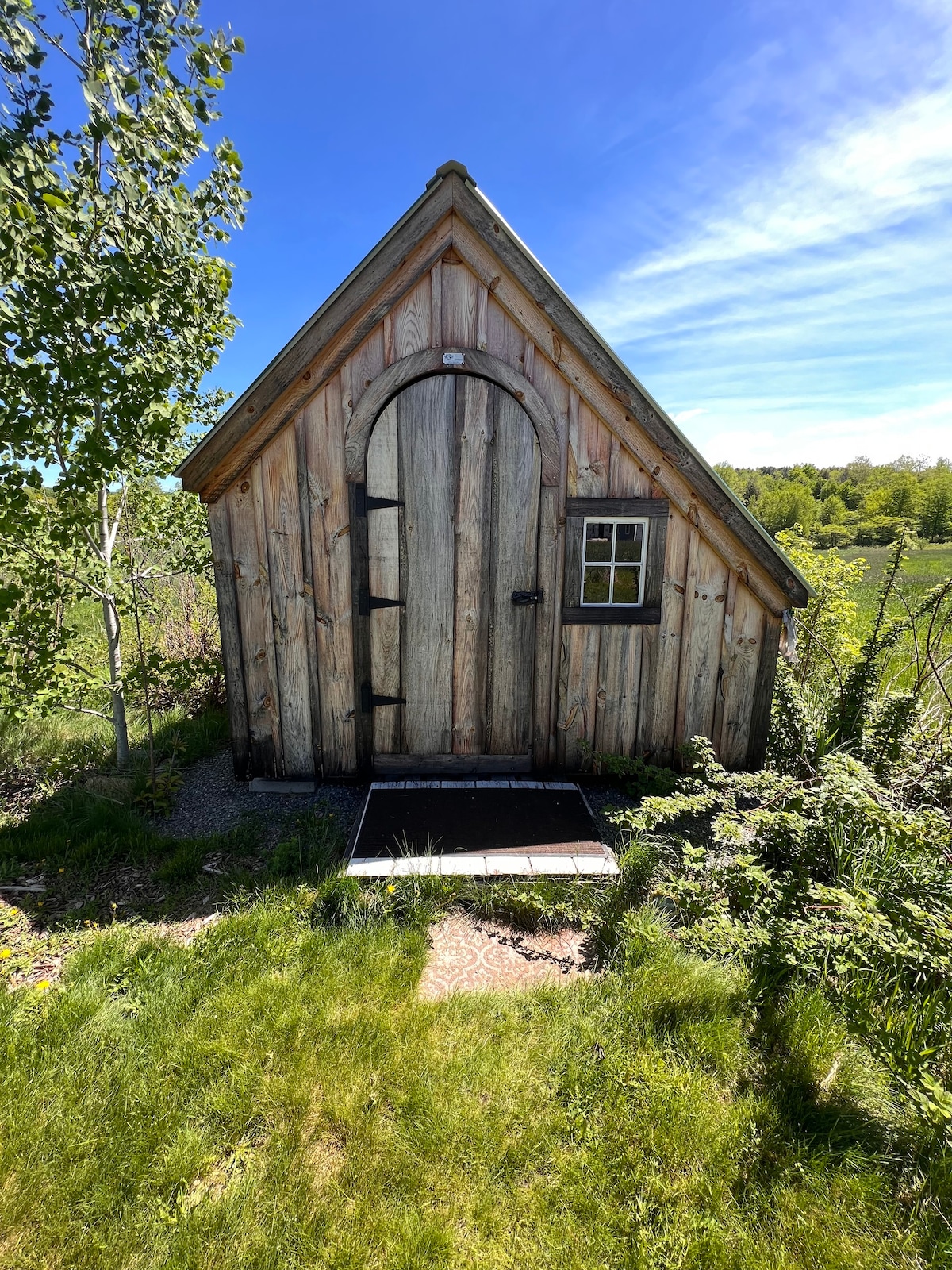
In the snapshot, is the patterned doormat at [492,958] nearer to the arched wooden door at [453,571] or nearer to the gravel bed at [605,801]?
the gravel bed at [605,801]

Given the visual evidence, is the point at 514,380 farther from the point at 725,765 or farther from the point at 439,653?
the point at 725,765

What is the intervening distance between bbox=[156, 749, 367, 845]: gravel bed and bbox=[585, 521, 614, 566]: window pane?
101 inches

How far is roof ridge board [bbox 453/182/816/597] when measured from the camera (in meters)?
3.60

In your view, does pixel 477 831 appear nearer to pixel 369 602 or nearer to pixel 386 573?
pixel 369 602

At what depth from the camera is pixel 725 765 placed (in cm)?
450

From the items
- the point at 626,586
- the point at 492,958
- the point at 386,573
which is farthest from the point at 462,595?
the point at 492,958

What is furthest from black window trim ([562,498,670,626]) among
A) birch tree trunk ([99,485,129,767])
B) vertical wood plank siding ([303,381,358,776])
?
birch tree trunk ([99,485,129,767])

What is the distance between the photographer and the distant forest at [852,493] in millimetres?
26828

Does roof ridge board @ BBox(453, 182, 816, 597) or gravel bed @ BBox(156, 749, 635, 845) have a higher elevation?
roof ridge board @ BBox(453, 182, 816, 597)

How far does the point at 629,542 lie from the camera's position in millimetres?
4184

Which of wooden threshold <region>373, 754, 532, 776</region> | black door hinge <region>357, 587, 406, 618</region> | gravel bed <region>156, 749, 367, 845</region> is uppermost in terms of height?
black door hinge <region>357, 587, 406, 618</region>

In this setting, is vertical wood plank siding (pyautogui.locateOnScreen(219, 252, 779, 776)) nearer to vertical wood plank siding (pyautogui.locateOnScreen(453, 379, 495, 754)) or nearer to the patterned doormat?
vertical wood plank siding (pyautogui.locateOnScreen(453, 379, 495, 754))

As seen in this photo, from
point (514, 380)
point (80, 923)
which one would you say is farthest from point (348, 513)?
point (80, 923)

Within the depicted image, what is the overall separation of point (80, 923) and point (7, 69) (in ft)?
13.8
